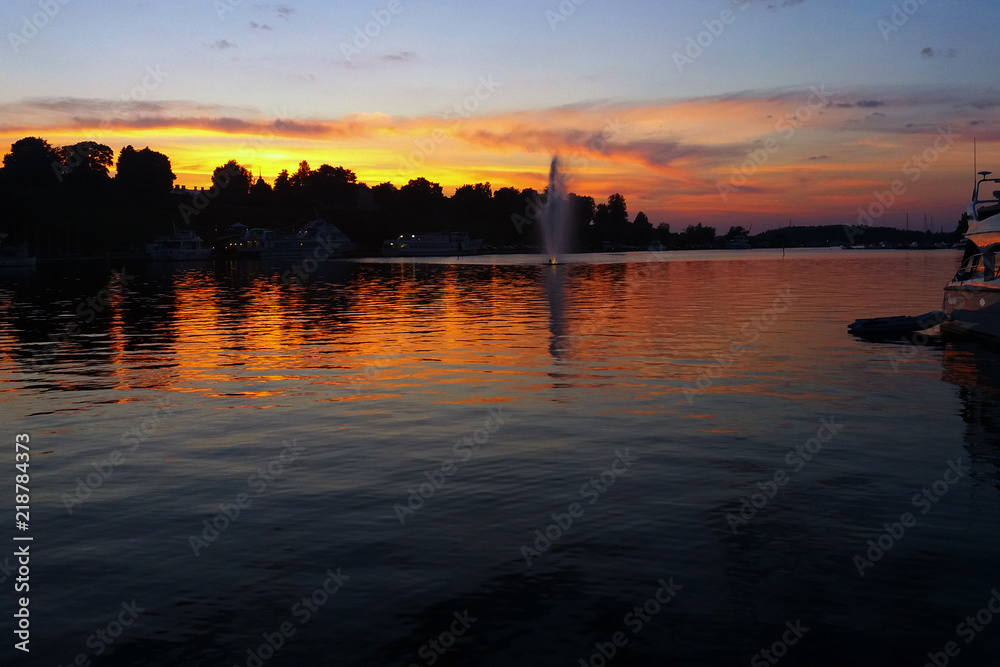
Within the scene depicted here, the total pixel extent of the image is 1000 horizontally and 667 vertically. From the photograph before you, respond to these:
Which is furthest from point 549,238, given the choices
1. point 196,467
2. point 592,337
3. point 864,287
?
point 196,467

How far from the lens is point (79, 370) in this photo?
28906mm

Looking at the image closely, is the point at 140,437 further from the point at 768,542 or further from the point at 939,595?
the point at 939,595
